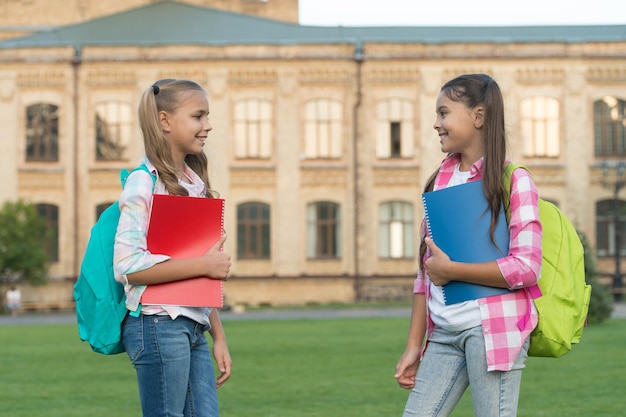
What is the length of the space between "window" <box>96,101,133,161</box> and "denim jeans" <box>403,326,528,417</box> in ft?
137

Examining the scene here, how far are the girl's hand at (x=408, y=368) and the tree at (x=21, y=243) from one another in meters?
38.1

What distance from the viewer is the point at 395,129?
46.0m

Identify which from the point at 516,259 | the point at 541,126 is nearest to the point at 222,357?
the point at 516,259

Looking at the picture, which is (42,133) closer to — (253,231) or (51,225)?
(51,225)

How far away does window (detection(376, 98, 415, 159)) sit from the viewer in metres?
45.8

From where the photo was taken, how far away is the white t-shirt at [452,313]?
509cm

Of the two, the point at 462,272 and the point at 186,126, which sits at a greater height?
the point at 186,126

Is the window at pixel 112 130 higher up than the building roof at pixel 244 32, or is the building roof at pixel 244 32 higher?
the building roof at pixel 244 32

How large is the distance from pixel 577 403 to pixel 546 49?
34.0 meters

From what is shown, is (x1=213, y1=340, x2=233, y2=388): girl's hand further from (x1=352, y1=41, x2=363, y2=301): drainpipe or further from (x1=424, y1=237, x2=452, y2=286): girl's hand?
(x1=352, y1=41, x2=363, y2=301): drainpipe

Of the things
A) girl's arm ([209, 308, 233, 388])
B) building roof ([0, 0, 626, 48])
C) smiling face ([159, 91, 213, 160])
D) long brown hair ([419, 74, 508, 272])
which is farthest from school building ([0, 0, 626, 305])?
long brown hair ([419, 74, 508, 272])

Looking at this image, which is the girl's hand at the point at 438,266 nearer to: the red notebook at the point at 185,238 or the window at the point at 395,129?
the red notebook at the point at 185,238

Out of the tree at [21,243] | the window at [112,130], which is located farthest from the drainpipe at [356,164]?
the tree at [21,243]

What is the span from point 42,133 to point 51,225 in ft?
11.5
